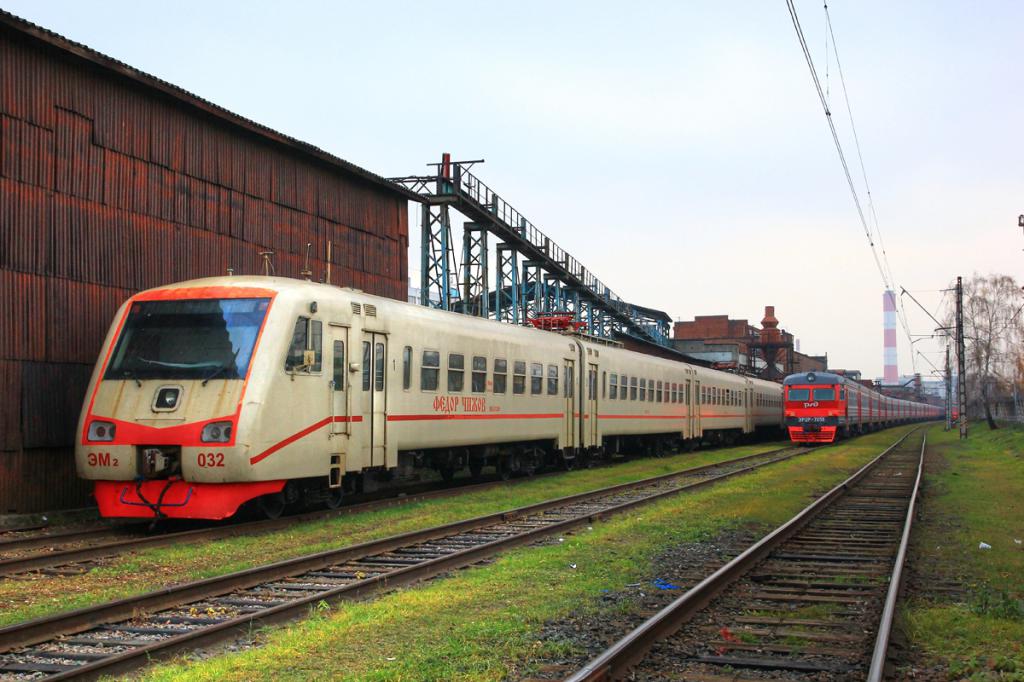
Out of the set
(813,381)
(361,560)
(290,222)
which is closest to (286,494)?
(361,560)

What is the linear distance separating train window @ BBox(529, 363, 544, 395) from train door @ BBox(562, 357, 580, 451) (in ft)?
4.91

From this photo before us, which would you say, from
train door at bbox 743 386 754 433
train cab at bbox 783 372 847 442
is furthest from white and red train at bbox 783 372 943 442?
train door at bbox 743 386 754 433

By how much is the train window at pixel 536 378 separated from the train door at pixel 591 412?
3153mm

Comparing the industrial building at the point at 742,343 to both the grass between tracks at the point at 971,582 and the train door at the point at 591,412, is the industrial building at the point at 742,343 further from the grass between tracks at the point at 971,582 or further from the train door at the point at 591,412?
the grass between tracks at the point at 971,582

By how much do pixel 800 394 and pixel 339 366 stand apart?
106 ft

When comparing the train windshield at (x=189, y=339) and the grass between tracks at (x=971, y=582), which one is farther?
the train windshield at (x=189, y=339)

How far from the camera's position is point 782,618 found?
8250mm

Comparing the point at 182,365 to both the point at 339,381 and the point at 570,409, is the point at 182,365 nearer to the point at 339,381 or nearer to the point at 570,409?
the point at 339,381

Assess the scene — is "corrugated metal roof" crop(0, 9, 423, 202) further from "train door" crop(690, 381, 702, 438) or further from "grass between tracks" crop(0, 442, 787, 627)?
"train door" crop(690, 381, 702, 438)

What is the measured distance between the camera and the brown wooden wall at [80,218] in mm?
14539

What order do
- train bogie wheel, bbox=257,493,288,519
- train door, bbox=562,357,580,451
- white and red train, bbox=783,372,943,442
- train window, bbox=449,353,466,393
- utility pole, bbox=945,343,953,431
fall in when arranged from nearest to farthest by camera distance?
train bogie wheel, bbox=257,493,288,519 → train window, bbox=449,353,466,393 → train door, bbox=562,357,580,451 → white and red train, bbox=783,372,943,442 → utility pole, bbox=945,343,953,431

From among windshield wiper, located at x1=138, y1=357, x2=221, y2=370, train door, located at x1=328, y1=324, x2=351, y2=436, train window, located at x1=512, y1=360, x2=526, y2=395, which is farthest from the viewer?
train window, located at x1=512, y1=360, x2=526, y2=395

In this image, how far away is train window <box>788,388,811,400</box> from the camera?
Answer: 42688 mm

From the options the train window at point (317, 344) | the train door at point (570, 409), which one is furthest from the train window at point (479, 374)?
the train window at point (317, 344)
